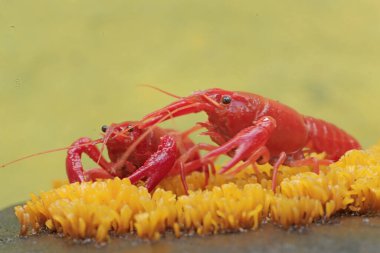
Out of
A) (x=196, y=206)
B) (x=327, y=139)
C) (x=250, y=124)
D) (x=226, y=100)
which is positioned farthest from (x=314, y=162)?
(x=196, y=206)

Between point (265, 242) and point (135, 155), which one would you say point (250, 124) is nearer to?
point (135, 155)

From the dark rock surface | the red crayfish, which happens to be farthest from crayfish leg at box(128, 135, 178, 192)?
the dark rock surface

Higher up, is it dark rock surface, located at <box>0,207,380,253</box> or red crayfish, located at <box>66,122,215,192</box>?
red crayfish, located at <box>66,122,215,192</box>

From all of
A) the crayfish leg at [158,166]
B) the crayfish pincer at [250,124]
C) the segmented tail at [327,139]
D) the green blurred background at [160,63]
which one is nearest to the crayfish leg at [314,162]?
the crayfish pincer at [250,124]

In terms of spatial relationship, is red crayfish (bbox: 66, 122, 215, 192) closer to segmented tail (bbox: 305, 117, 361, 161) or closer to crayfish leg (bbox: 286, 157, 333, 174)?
crayfish leg (bbox: 286, 157, 333, 174)

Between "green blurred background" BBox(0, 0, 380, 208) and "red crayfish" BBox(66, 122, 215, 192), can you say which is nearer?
"red crayfish" BBox(66, 122, 215, 192)
